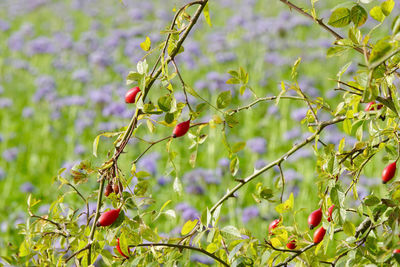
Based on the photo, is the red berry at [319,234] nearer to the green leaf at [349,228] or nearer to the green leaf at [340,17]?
the green leaf at [349,228]

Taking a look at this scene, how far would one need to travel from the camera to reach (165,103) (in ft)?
2.72

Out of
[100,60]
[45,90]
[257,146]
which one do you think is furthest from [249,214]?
[100,60]

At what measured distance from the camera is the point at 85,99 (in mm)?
3617

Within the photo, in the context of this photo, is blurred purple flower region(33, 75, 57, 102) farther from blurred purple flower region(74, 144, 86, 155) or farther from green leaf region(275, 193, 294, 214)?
green leaf region(275, 193, 294, 214)

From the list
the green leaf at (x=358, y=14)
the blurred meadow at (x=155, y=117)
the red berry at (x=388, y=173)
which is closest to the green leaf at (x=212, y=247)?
the red berry at (x=388, y=173)

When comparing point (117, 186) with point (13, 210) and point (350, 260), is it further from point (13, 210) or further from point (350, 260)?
point (13, 210)

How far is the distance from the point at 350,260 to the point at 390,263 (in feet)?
0.21

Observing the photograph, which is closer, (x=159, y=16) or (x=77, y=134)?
(x=77, y=134)

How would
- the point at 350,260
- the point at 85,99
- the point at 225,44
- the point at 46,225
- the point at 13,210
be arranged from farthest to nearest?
the point at 225,44, the point at 85,99, the point at 13,210, the point at 46,225, the point at 350,260

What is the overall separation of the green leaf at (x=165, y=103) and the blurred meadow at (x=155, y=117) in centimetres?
78

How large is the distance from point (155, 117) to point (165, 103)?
88.8 inches

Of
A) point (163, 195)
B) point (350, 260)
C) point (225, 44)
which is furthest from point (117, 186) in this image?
point (225, 44)

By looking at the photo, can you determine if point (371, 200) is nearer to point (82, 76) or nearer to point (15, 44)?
point (82, 76)

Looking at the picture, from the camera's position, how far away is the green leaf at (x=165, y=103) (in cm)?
82
